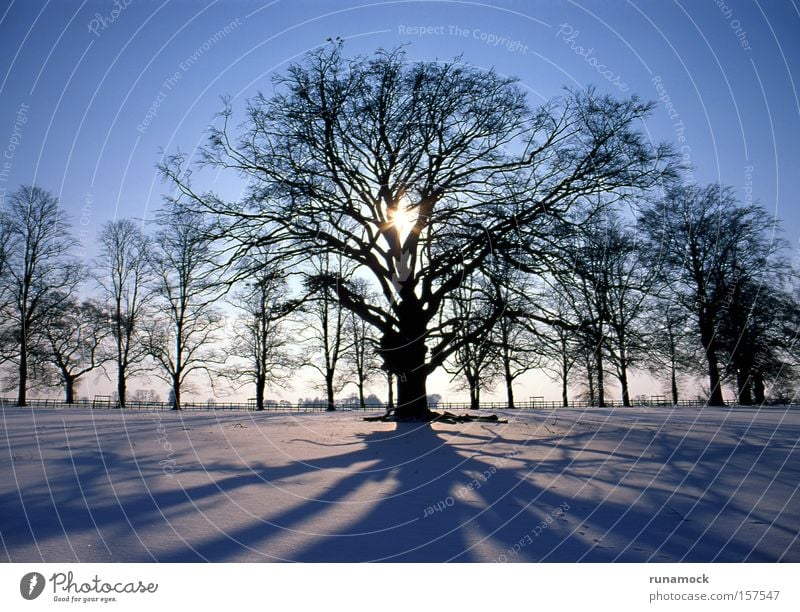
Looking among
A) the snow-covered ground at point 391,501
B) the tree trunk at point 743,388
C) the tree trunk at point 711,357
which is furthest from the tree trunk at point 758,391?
the snow-covered ground at point 391,501

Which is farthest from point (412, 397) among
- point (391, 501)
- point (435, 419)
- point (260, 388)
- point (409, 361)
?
A: point (260, 388)

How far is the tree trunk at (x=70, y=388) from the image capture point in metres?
37.2

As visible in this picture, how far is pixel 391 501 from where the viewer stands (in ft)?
18.7

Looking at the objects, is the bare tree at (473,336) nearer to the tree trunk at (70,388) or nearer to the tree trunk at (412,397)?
the tree trunk at (412,397)

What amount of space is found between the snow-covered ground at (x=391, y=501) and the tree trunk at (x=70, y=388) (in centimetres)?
3252

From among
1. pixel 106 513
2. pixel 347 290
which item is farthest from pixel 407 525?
pixel 347 290

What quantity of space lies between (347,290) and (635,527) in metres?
13.4

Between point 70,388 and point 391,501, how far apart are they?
41862 mm

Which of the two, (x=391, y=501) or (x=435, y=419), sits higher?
(x=391, y=501)

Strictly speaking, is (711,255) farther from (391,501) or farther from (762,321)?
(391,501)

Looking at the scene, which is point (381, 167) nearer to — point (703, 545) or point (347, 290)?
point (347, 290)

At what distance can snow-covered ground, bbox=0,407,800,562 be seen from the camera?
410cm

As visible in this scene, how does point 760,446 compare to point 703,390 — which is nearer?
point 760,446

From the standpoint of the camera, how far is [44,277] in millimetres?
25672
